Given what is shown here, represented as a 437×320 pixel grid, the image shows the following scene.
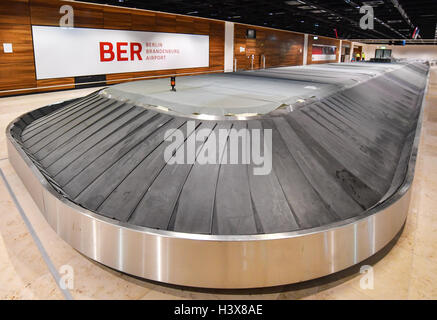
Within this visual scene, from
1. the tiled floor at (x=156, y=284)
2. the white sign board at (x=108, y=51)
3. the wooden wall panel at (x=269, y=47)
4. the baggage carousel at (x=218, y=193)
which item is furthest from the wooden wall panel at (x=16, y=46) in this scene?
the wooden wall panel at (x=269, y=47)

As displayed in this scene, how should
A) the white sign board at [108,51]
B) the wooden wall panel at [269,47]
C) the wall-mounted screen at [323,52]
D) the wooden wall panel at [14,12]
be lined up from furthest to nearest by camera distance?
the wall-mounted screen at [323,52]
the wooden wall panel at [269,47]
the white sign board at [108,51]
the wooden wall panel at [14,12]

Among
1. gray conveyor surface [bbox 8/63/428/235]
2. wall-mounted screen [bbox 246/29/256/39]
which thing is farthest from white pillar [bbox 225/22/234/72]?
gray conveyor surface [bbox 8/63/428/235]

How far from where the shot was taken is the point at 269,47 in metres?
20.4

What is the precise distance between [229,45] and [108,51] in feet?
24.7

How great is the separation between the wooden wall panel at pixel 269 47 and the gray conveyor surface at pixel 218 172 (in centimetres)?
1462

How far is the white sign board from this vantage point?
9.77 m

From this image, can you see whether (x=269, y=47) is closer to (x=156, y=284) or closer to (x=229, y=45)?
(x=229, y=45)

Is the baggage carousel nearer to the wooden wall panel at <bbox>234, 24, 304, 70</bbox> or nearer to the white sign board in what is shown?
the white sign board

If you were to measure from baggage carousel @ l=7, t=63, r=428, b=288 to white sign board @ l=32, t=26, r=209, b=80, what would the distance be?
7213 mm

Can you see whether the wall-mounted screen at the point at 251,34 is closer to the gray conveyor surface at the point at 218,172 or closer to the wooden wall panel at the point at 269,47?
the wooden wall panel at the point at 269,47

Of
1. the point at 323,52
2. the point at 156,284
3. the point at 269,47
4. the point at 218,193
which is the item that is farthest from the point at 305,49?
the point at 156,284

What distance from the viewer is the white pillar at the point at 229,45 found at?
16.7m

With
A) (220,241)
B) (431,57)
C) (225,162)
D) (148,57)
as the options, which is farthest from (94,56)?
(431,57)
